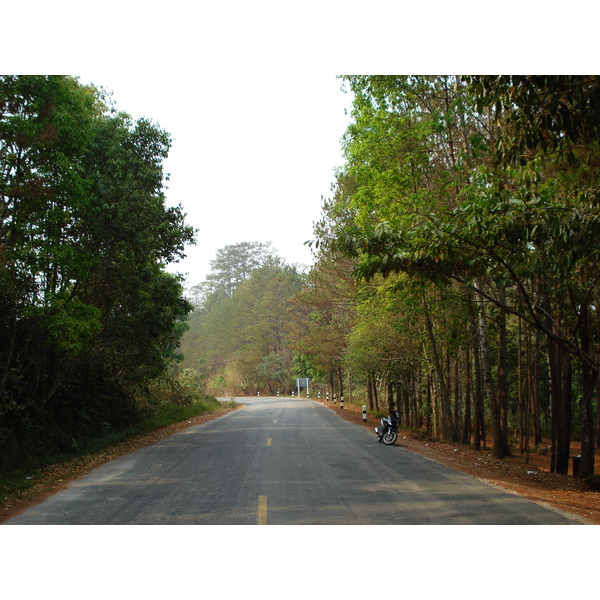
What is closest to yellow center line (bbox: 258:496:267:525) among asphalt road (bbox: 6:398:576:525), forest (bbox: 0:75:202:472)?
asphalt road (bbox: 6:398:576:525)

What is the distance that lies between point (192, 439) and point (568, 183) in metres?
13.0

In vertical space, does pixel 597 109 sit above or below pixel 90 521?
above

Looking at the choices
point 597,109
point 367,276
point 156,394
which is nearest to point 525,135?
point 597,109

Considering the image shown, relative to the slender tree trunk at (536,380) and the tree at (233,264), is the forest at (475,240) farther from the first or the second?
the tree at (233,264)

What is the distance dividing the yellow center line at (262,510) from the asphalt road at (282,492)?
0.05 ft

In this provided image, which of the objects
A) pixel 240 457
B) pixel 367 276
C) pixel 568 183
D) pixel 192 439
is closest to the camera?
pixel 367 276

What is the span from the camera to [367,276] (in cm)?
884

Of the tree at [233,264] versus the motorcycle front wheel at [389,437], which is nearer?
the motorcycle front wheel at [389,437]

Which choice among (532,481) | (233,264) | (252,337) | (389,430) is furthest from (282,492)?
(233,264)

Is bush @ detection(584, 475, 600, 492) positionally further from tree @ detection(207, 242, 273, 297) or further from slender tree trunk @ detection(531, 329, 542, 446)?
tree @ detection(207, 242, 273, 297)

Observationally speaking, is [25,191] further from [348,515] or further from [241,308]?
[241,308]

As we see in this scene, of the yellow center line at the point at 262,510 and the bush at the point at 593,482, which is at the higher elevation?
the yellow center line at the point at 262,510

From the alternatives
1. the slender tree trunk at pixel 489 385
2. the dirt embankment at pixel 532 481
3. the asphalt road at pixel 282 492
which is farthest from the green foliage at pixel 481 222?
the asphalt road at pixel 282 492

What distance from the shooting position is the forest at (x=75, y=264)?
11.8 meters
